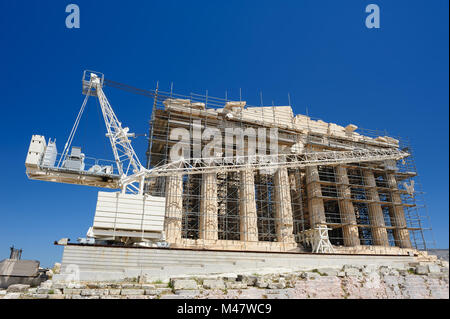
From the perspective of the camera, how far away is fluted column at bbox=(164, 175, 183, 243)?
28.9 meters

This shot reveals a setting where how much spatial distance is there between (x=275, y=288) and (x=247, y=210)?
53.6 feet

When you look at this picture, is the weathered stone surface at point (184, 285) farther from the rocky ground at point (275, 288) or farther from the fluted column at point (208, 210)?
the fluted column at point (208, 210)

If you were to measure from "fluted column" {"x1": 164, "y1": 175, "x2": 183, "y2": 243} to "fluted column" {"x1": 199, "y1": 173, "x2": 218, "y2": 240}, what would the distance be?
99.1 inches

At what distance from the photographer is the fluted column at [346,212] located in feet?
121

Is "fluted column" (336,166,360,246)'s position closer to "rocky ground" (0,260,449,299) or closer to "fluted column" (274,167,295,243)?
"fluted column" (274,167,295,243)

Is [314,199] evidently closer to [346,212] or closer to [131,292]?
[346,212]

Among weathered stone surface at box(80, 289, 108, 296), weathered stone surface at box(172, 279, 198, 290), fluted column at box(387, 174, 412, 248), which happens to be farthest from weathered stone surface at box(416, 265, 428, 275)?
weathered stone surface at box(80, 289, 108, 296)

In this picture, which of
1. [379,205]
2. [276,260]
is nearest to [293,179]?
[379,205]

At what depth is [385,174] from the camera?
4331cm

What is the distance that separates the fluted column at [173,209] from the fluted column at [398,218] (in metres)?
28.0

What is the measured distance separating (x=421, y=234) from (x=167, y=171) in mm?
34303

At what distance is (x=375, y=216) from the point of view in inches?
1534

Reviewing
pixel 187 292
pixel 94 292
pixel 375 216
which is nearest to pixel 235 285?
pixel 187 292

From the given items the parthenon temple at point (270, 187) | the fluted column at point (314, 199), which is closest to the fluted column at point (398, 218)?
the parthenon temple at point (270, 187)
